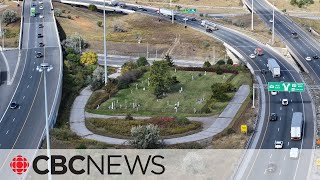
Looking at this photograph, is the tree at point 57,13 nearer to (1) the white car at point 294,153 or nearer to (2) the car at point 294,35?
(2) the car at point 294,35

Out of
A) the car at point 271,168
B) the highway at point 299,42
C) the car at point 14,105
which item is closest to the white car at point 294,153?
the car at point 271,168

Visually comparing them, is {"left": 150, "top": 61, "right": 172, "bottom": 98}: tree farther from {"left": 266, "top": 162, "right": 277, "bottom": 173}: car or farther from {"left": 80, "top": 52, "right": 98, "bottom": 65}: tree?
{"left": 266, "top": 162, "right": 277, "bottom": 173}: car

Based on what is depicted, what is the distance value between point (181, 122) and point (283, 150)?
18797 mm

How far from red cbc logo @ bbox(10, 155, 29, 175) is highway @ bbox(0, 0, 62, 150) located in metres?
4.96

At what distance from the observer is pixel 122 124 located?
9788 centimetres

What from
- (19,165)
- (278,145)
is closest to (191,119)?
(278,145)

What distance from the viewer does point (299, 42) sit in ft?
519

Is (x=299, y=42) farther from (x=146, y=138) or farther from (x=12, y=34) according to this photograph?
(x=146, y=138)

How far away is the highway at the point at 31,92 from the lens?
294 ft

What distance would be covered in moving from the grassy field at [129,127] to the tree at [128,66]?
31522 millimetres

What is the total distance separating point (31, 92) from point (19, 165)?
36.3 meters

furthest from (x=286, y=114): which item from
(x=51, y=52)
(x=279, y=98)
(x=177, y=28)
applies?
(x=177, y=28)

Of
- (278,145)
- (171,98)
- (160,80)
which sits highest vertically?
(160,80)

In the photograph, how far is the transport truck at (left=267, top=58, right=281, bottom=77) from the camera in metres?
124
